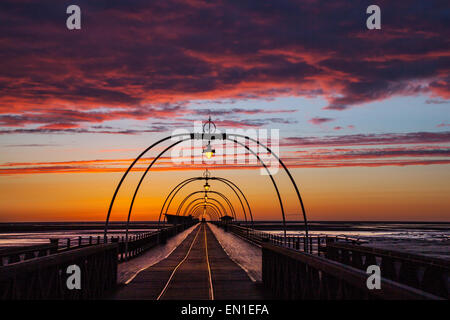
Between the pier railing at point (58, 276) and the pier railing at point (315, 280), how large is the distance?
4824mm

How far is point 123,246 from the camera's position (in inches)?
1194

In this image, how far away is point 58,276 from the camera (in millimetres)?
10383

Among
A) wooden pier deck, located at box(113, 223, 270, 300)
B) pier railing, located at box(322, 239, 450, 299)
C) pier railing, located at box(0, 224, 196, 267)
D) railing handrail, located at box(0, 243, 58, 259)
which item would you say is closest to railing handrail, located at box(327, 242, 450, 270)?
pier railing, located at box(322, 239, 450, 299)

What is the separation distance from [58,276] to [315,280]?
4972 millimetres

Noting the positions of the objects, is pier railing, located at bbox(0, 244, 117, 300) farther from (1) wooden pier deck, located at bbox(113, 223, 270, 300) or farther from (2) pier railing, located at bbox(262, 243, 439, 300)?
(2) pier railing, located at bbox(262, 243, 439, 300)

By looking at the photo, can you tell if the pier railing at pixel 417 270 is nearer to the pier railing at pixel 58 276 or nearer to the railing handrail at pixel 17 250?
the pier railing at pixel 58 276

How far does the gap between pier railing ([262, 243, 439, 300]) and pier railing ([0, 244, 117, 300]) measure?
4824 mm

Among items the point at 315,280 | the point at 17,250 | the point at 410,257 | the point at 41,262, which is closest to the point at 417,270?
the point at 410,257

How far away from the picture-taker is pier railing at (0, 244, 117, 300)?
7977mm

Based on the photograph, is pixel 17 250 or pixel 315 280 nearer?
pixel 315 280

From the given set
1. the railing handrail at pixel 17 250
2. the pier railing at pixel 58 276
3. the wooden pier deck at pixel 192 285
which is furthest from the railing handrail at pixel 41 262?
the railing handrail at pixel 17 250

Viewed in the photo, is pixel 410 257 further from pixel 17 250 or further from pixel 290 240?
pixel 290 240
